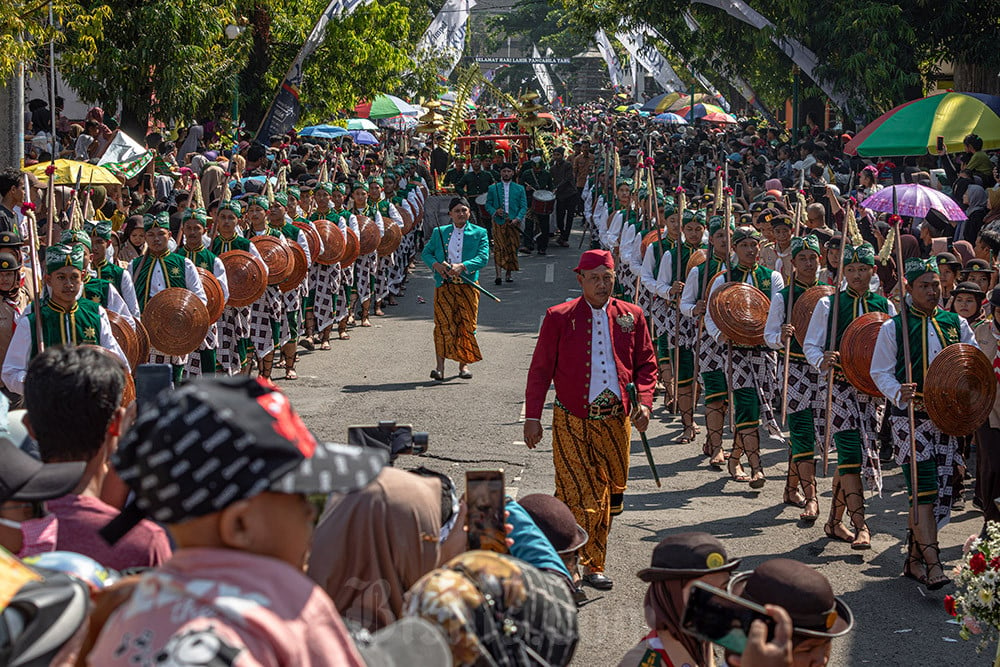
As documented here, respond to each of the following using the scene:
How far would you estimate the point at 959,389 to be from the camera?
7680 millimetres

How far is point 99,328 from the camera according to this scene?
27.7 ft

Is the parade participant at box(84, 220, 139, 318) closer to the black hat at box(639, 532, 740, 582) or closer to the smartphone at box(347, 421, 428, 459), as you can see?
the smartphone at box(347, 421, 428, 459)

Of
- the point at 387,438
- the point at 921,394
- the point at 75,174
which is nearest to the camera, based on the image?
the point at 387,438

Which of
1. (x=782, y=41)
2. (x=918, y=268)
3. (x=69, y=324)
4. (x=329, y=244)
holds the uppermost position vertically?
(x=782, y=41)

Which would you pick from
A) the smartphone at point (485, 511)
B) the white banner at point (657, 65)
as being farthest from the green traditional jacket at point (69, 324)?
the white banner at point (657, 65)

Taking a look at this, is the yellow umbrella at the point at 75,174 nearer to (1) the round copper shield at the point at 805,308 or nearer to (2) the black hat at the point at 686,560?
(1) the round copper shield at the point at 805,308

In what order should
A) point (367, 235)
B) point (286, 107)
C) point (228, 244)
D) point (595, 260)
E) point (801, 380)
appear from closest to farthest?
point (595, 260) < point (801, 380) < point (228, 244) < point (367, 235) < point (286, 107)

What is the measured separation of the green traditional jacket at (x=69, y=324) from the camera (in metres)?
8.20

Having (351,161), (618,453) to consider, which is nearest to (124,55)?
(351,161)

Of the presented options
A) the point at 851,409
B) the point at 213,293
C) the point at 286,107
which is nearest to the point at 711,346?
the point at 851,409

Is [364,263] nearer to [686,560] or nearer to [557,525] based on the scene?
[557,525]

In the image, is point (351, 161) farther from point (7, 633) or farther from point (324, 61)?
point (7, 633)

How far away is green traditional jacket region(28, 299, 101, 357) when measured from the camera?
323 inches

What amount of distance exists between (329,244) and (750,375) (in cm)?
701
